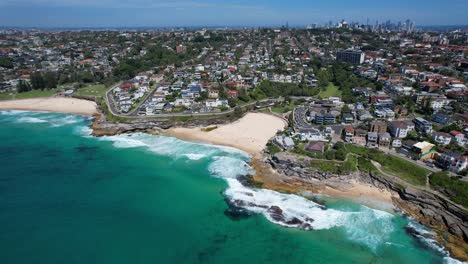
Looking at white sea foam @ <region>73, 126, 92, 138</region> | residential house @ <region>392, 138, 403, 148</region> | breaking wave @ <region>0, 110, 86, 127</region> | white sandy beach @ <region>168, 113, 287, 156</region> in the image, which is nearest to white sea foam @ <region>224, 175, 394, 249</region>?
white sandy beach @ <region>168, 113, 287, 156</region>

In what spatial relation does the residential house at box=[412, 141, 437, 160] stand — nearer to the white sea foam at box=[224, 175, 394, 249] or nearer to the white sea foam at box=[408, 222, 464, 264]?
the white sea foam at box=[408, 222, 464, 264]

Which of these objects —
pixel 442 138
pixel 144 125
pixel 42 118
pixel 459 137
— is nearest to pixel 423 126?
pixel 442 138

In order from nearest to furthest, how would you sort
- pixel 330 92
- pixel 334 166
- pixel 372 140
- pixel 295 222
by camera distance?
pixel 295 222
pixel 334 166
pixel 372 140
pixel 330 92

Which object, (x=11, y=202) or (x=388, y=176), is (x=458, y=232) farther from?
(x=11, y=202)

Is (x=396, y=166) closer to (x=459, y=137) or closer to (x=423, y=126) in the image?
A: (x=459, y=137)

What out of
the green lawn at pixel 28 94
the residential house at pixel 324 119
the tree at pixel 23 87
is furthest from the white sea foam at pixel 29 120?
the residential house at pixel 324 119

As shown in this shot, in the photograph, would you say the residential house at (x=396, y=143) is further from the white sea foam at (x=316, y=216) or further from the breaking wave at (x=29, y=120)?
the breaking wave at (x=29, y=120)
